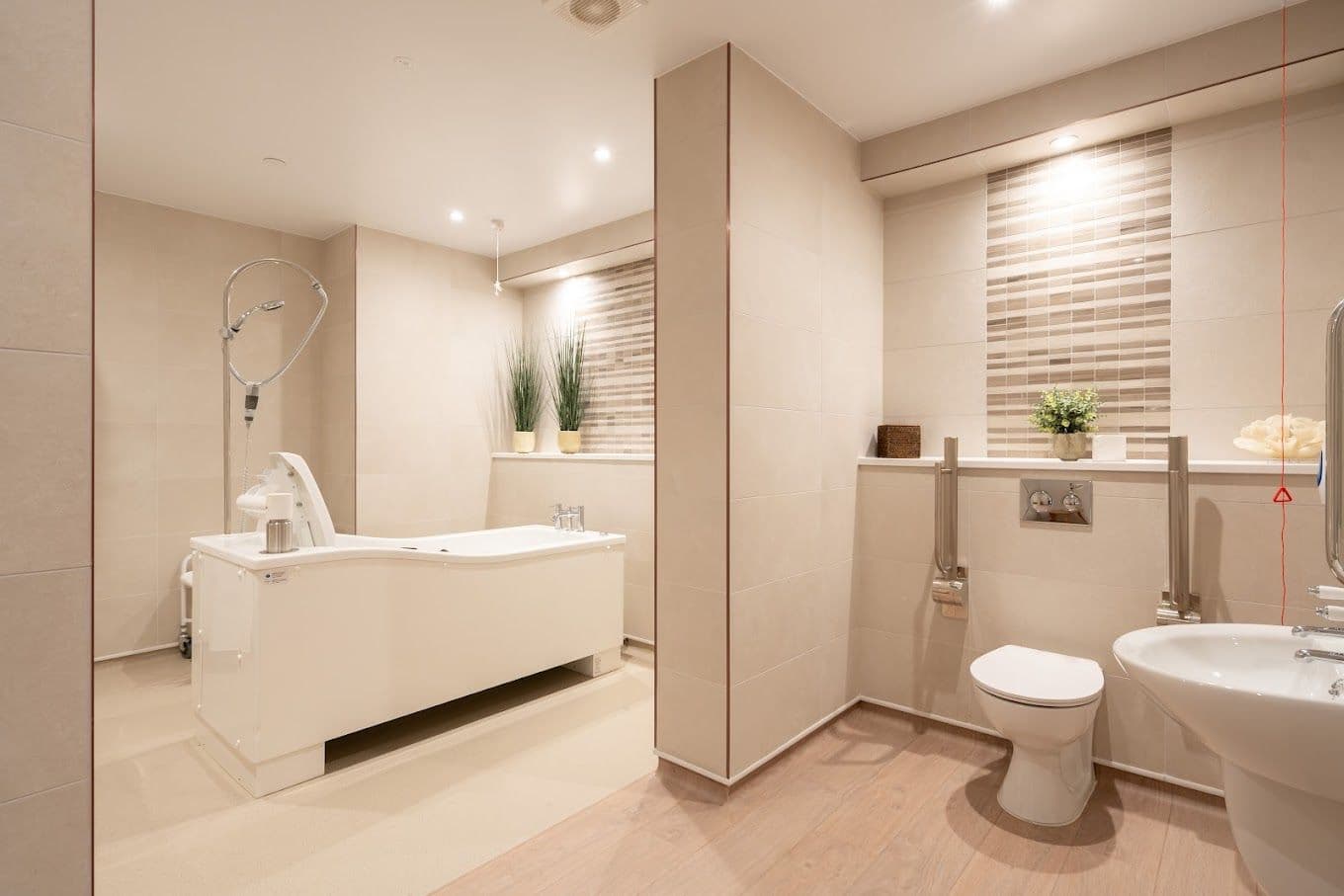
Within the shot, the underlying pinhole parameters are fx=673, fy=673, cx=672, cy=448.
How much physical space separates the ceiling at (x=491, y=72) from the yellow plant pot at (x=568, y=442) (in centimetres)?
164

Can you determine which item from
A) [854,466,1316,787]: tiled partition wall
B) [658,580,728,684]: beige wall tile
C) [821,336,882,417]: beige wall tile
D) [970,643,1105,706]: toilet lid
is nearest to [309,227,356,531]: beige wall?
[658,580,728,684]: beige wall tile

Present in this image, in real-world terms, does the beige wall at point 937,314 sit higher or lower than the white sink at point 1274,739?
higher

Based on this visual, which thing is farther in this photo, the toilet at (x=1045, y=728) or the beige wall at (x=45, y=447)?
the toilet at (x=1045, y=728)

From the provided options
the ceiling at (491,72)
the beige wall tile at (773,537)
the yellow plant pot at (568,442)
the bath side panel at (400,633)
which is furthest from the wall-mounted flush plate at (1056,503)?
the yellow plant pot at (568,442)

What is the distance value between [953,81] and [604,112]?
1.41 metres

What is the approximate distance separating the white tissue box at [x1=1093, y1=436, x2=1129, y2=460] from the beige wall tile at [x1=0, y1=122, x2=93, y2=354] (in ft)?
10.4

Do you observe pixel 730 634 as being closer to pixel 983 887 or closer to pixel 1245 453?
pixel 983 887

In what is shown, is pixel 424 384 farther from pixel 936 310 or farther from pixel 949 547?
pixel 949 547

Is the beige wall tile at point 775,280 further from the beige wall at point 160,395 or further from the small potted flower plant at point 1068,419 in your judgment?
the beige wall at point 160,395

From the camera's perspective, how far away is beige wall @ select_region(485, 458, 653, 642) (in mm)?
4055

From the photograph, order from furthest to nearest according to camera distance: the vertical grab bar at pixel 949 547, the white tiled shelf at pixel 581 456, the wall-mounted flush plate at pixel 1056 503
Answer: the white tiled shelf at pixel 581 456
the vertical grab bar at pixel 949 547
the wall-mounted flush plate at pixel 1056 503

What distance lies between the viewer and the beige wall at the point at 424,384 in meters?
4.37

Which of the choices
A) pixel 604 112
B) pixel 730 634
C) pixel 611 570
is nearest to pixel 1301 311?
pixel 730 634

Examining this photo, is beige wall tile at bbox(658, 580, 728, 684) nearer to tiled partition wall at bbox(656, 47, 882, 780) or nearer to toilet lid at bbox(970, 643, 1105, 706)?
tiled partition wall at bbox(656, 47, 882, 780)
